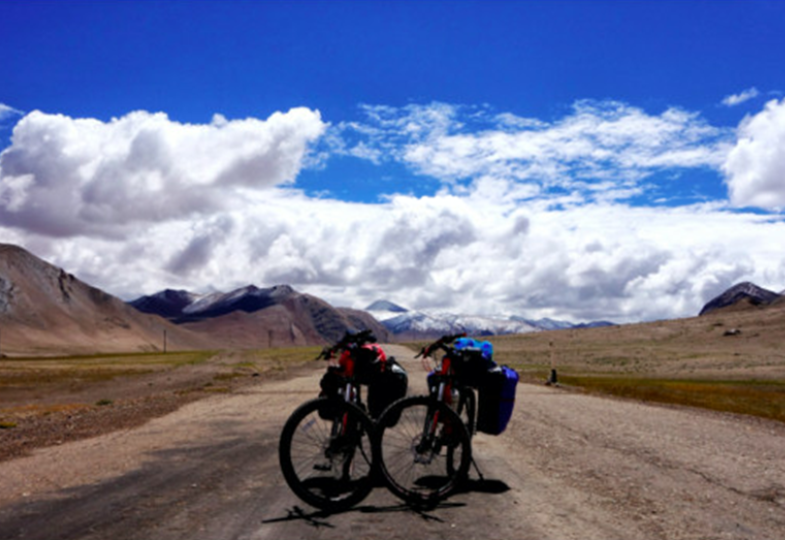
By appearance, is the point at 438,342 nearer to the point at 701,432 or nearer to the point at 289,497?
the point at 289,497

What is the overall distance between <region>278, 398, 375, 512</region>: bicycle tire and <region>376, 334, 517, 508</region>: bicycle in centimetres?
29

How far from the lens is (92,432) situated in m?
17.3

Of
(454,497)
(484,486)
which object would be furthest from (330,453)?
(484,486)

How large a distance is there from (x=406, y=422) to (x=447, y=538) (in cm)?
174

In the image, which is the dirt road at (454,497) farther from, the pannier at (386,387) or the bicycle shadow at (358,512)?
the pannier at (386,387)

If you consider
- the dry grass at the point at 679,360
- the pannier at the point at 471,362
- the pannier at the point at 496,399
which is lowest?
the dry grass at the point at 679,360

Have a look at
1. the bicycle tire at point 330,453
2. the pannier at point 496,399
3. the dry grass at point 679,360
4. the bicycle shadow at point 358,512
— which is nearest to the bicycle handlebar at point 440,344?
the pannier at point 496,399

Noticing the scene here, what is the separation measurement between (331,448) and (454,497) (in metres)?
1.70

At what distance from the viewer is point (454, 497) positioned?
8.60 m

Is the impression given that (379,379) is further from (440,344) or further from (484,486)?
(484,486)

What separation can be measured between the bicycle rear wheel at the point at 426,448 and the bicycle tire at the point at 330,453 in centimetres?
29

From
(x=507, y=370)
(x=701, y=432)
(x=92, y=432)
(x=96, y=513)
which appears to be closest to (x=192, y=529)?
(x=96, y=513)

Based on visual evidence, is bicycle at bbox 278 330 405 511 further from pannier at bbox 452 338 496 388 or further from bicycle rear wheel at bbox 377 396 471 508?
pannier at bbox 452 338 496 388

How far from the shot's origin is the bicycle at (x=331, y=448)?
25.9ft
